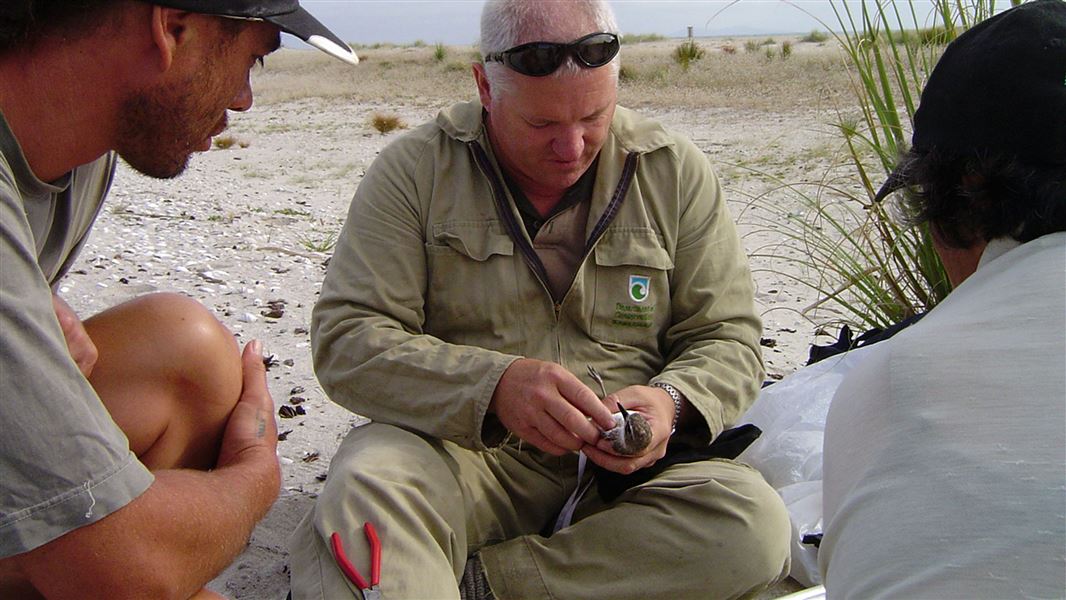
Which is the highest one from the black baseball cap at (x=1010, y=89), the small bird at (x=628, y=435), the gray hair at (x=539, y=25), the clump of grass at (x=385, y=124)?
the gray hair at (x=539, y=25)

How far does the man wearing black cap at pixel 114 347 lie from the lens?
1.64 m

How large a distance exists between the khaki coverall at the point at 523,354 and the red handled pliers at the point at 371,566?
6 cm

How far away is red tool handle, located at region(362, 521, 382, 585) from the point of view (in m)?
2.33

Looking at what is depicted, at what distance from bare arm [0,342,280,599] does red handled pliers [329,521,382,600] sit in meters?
0.21

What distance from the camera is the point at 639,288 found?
2945mm

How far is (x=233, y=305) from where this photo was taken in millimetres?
5098

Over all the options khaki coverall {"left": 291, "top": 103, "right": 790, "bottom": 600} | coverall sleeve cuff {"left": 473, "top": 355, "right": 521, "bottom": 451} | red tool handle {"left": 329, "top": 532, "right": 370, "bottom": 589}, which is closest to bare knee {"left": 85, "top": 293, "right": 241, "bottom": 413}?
khaki coverall {"left": 291, "top": 103, "right": 790, "bottom": 600}

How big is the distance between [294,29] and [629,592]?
1.59 meters

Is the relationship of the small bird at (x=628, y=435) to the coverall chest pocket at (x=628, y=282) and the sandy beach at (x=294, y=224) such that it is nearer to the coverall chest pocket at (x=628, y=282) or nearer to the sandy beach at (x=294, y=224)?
the coverall chest pocket at (x=628, y=282)

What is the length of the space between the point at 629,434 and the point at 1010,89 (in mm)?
1262

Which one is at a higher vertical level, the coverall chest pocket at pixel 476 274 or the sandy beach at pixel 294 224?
the coverall chest pocket at pixel 476 274

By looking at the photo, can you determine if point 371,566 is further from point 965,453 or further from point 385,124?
point 385,124

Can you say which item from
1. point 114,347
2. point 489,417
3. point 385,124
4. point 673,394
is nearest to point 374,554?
point 489,417

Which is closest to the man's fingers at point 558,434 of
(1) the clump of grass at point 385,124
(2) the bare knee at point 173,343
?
(2) the bare knee at point 173,343
